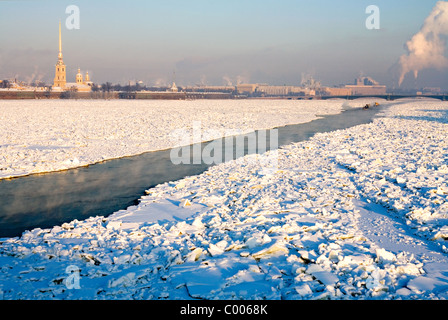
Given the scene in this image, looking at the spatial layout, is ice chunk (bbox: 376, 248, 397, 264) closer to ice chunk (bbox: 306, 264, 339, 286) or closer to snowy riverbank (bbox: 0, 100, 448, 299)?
snowy riverbank (bbox: 0, 100, 448, 299)

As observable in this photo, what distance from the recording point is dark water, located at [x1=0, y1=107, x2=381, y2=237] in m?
7.64

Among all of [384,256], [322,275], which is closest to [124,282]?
[322,275]

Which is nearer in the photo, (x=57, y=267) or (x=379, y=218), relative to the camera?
(x=57, y=267)

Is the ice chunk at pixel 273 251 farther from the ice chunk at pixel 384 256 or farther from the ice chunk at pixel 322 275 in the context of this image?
the ice chunk at pixel 384 256

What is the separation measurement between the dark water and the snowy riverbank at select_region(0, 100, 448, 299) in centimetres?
67

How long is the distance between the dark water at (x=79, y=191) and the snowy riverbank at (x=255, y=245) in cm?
67

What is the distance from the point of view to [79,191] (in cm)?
964

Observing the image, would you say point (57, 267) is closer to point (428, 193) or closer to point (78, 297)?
point (78, 297)

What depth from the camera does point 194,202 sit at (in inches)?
333

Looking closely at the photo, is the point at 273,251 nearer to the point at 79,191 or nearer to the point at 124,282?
the point at 124,282

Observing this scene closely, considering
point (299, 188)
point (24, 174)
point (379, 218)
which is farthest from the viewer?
point (24, 174)

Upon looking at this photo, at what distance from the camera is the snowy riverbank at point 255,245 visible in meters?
4.55
